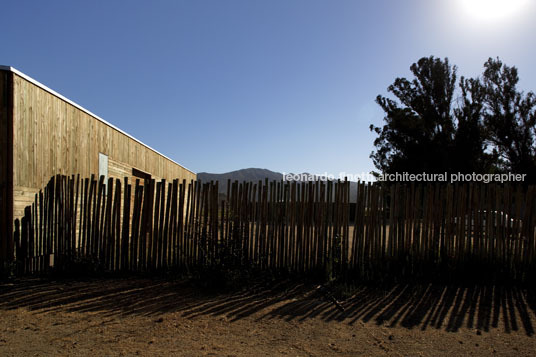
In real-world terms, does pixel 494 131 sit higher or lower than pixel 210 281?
higher

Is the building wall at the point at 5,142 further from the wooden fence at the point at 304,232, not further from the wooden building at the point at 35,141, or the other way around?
the wooden fence at the point at 304,232

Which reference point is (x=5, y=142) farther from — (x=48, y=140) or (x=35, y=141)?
(x=48, y=140)

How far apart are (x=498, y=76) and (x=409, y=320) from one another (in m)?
28.0

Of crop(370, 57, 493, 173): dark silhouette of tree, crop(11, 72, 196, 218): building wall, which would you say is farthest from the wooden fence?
crop(370, 57, 493, 173): dark silhouette of tree

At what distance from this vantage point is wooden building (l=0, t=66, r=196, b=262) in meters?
5.41

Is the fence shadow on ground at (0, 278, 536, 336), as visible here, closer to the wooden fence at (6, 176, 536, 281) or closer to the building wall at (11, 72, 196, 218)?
the wooden fence at (6, 176, 536, 281)

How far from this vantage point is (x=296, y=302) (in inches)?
181

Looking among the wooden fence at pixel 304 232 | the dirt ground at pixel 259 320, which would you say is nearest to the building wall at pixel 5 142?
the wooden fence at pixel 304 232

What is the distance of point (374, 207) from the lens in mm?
5688

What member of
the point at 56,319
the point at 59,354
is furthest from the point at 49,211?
the point at 59,354

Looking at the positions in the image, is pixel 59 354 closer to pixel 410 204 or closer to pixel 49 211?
pixel 49 211

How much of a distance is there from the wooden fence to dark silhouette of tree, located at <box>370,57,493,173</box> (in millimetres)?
21463

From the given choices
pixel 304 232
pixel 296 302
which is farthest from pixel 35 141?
pixel 296 302

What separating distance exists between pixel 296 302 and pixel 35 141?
465 cm
